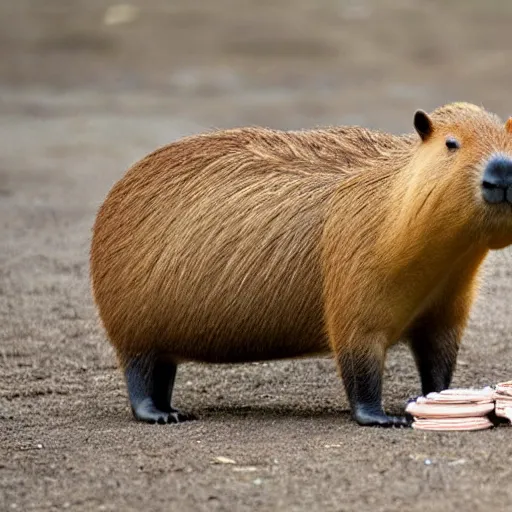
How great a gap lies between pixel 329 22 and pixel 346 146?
601 inches

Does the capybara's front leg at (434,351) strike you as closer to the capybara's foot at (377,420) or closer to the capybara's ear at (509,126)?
the capybara's foot at (377,420)

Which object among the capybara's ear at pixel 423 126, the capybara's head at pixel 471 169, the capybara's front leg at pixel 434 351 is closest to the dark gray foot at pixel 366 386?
the capybara's front leg at pixel 434 351

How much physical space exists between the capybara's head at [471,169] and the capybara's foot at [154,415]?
158cm

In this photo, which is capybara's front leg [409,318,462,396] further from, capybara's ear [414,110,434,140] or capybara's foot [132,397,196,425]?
capybara's foot [132,397,196,425]

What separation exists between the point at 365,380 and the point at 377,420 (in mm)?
167

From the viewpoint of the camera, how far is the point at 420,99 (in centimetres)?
1780

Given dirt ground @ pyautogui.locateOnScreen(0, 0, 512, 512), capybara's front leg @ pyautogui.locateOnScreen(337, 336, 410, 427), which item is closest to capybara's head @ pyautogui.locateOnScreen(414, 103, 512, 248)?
capybara's front leg @ pyautogui.locateOnScreen(337, 336, 410, 427)

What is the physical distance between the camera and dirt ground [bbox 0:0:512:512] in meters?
4.93

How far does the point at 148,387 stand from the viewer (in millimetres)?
6422

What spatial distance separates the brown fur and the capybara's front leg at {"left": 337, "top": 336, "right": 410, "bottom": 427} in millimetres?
15

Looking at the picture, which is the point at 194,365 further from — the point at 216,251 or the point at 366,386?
the point at 366,386

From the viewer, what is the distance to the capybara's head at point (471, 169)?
17.2 feet

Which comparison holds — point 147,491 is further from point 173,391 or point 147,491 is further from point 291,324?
point 173,391

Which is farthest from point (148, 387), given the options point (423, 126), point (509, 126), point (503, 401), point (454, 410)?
point (509, 126)
